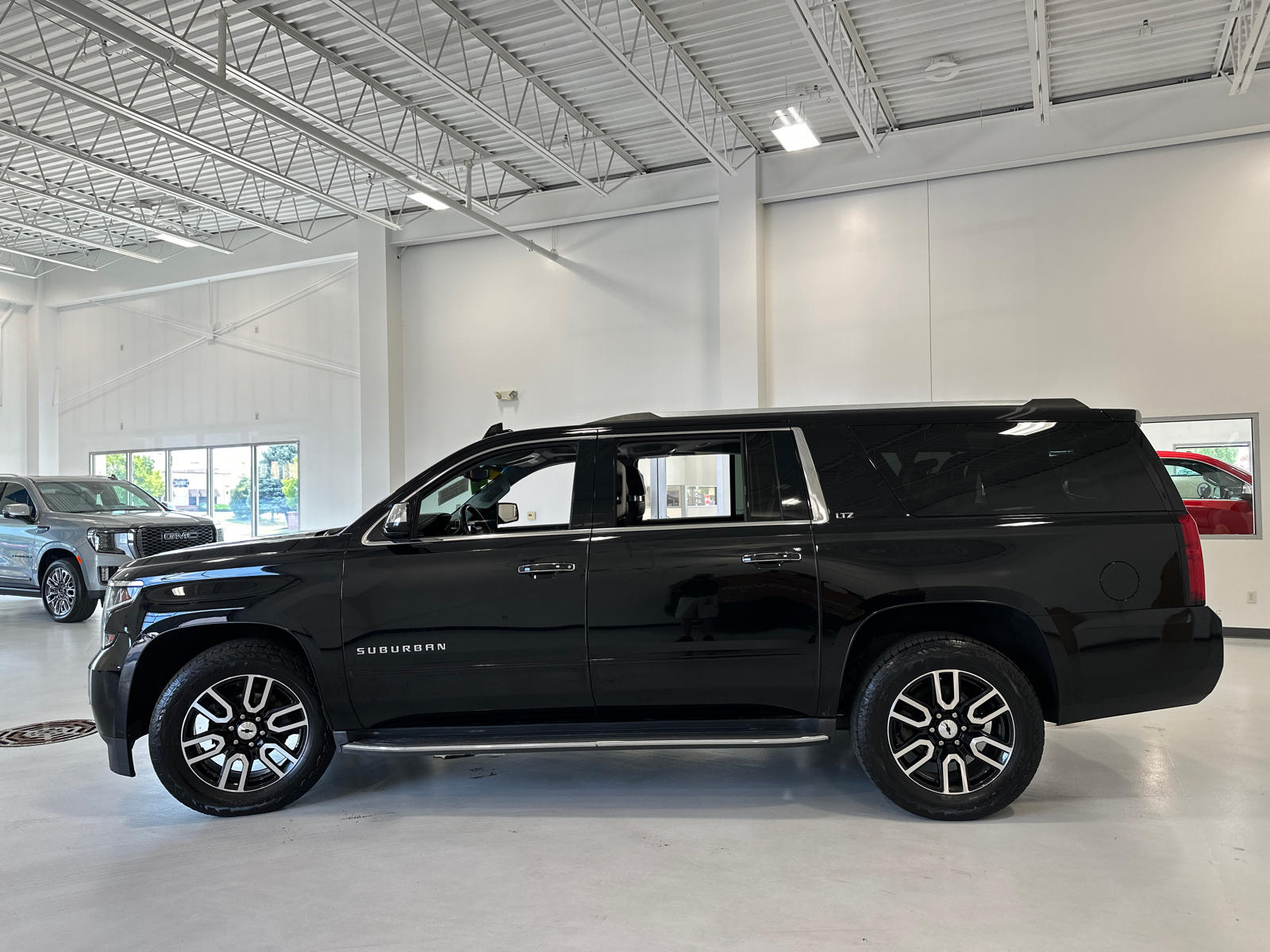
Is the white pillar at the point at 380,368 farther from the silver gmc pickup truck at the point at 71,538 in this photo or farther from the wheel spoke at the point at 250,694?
the wheel spoke at the point at 250,694

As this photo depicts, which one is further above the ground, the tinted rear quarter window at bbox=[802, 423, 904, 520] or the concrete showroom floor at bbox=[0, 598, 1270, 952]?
the tinted rear quarter window at bbox=[802, 423, 904, 520]

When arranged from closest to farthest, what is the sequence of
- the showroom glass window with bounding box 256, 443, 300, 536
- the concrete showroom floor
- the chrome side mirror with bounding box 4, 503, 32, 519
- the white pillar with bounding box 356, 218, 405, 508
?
1. the concrete showroom floor
2. the chrome side mirror with bounding box 4, 503, 32, 519
3. the white pillar with bounding box 356, 218, 405, 508
4. the showroom glass window with bounding box 256, 443, 300, 536

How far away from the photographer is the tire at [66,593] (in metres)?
9.98

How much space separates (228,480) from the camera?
16016 millimetres

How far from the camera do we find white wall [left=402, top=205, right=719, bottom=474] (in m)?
11.8

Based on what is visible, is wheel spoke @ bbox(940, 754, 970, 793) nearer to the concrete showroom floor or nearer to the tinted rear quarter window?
the concrete showroom floor

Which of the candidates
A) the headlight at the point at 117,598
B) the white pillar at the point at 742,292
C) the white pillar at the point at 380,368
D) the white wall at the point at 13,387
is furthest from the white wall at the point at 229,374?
the headlight at the point at 117,598

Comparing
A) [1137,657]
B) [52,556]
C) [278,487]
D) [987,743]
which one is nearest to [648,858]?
[987,743]

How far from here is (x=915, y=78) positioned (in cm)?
938

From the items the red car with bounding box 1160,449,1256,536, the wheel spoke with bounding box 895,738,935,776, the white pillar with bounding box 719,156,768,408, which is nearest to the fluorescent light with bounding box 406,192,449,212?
the white pillar with bounding box 719,156,768,408

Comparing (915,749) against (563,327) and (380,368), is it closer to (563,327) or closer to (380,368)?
(563,327)

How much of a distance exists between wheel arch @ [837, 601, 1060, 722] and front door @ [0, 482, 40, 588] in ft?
32.5

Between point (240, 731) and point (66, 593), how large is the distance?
25.2 feet

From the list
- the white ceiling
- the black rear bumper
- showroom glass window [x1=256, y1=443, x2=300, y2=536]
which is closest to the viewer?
the black rear bumper
